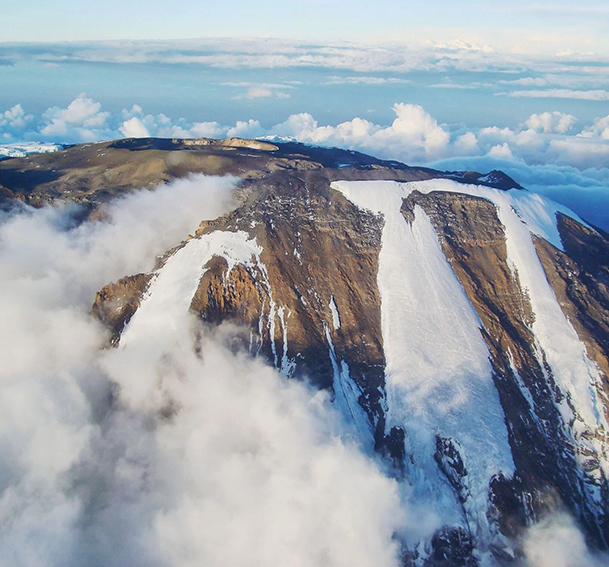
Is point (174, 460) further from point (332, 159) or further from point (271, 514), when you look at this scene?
point (332, 159)

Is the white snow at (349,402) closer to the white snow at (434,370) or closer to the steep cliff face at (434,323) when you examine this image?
the steep cliff face at (434,323)

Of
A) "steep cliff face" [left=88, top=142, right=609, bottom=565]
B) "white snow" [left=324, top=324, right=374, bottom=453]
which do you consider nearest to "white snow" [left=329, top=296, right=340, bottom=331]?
"steep cliff face" [left=88, top=142, right=609, bottom=565]

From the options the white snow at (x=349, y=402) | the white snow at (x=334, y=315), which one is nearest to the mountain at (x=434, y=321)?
the white snow at (x=349, y=402)

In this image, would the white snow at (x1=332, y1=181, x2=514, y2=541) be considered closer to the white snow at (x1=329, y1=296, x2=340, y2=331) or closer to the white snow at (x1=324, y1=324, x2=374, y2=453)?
the white snow at (x1=324, y1=324, x2=374, y2=453)

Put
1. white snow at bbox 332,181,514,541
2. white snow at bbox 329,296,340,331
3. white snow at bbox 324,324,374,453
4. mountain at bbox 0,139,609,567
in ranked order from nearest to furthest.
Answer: white snow at bbox 332,181,514,541 → mountain at bbox 0,139,609,567 → white snow at bbox 324,324,374,453 → white snow at bbox 329,296,340,331

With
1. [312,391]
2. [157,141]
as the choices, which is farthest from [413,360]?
[157,141]

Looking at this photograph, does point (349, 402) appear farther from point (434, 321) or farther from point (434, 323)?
point (434, 321)
